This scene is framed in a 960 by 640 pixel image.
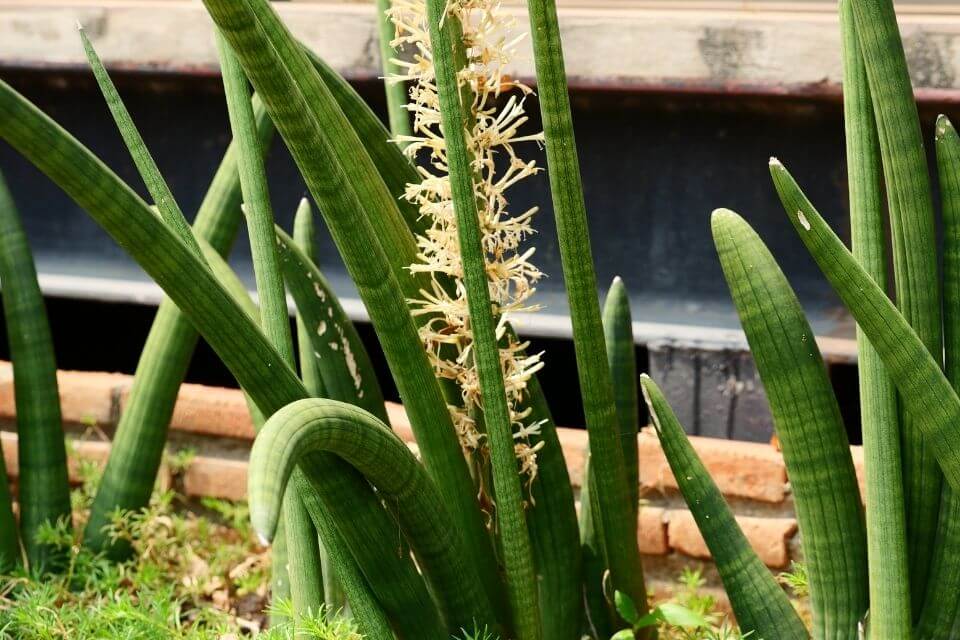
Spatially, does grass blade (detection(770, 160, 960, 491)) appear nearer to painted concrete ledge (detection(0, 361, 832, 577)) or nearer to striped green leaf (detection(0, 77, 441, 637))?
striped green leaf (detection(0, 77, 441, 637))

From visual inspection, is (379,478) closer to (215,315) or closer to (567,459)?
(215,315)

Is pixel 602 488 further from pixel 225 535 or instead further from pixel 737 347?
pixel 225 535

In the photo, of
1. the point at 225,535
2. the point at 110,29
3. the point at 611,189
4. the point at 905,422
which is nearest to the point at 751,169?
the point at 611,189

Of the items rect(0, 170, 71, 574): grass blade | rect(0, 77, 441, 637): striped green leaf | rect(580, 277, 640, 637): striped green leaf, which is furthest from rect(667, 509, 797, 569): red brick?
rect(0, 170, 71, 574): grass blade

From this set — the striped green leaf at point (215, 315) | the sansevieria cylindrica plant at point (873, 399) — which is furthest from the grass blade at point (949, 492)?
the striped green leaf at point (215, 315)

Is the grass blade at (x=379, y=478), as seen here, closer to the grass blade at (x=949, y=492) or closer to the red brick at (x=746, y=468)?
the grass blade at (x=949, y=492)

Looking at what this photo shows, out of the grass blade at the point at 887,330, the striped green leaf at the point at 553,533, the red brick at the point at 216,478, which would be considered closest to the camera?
the grass blade at the point at 887,330
